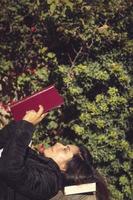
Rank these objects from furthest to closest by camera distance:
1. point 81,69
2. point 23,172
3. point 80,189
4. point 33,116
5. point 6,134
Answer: point 81,69, point 80,189, point 6,134, point 33,116, point 23,172

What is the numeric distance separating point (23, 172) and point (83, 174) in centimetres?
82

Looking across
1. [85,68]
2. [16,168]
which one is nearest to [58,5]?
[85,68]

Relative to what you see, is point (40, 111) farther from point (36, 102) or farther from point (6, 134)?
point (6, 134)

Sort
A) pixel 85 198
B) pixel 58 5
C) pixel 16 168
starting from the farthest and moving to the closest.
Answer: pixel 58 5
pixel 85 198
pixel 16 168

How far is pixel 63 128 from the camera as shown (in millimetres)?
5965

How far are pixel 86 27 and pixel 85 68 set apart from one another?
1.39 feet

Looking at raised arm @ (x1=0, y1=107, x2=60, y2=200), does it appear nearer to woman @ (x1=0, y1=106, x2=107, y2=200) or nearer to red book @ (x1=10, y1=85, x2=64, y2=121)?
woman @ (x1=0, y1=106, x2=107, y2=200)

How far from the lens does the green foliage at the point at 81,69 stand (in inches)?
216

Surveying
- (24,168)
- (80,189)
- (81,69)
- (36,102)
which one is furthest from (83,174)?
(81,69)

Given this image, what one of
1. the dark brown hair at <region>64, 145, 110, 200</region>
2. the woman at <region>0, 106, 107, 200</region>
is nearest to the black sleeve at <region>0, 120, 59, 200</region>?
the woman at <region>0, 106, 107, 200</region>

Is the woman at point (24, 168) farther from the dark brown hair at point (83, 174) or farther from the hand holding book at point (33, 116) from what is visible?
the dark brown hair at point (83, 174)

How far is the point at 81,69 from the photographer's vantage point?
555 centimetres

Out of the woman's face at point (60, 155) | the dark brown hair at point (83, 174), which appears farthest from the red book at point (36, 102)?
the dark brown hair at point (83, 174)

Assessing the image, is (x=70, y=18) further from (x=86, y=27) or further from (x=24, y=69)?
(x=24, y=69)
